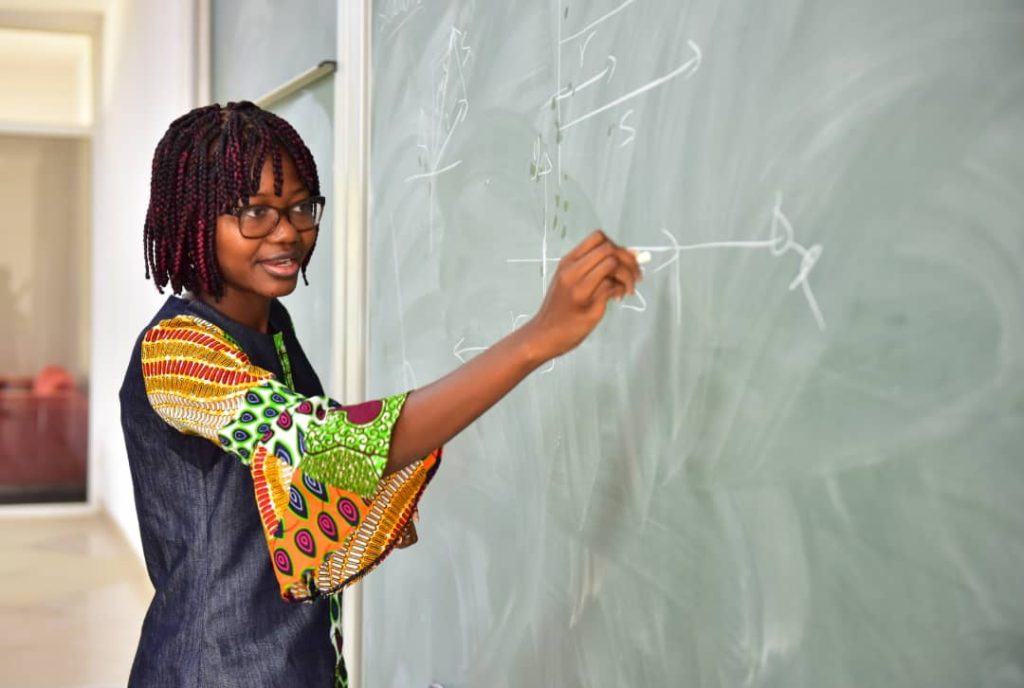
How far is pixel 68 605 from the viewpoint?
494 centimetres

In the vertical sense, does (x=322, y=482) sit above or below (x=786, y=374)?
below

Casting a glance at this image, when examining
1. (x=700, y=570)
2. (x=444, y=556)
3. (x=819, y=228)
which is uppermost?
(x=819, y=228)

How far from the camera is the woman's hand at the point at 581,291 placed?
1.04 metres

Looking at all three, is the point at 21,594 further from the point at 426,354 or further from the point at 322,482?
the point at 322,482

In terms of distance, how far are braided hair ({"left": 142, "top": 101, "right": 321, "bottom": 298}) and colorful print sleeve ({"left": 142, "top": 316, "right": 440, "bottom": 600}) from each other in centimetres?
10

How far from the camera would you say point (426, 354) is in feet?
7.25

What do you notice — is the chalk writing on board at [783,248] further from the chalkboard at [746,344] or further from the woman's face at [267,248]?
the woman's face at [267,248]

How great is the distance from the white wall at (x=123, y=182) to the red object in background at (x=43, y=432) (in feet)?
0.35

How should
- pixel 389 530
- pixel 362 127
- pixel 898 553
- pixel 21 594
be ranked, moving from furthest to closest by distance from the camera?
pixel 21 594, pixel 362 127, pixel 389 530, pixel 898 553

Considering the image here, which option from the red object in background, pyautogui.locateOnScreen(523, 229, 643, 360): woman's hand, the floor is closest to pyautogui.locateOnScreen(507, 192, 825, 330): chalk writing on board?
pyautogui.locateOnScreen(523, 229, 643, 360): woman's hand

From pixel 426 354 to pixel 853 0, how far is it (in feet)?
4.11

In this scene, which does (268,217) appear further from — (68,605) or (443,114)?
(68,605)

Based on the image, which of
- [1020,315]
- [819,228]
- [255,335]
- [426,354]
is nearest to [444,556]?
[426,354]

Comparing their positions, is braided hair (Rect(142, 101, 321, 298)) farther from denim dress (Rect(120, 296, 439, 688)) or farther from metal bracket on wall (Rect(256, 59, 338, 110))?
metal bracket on wall (Rect(256, 59, 338, 110))
